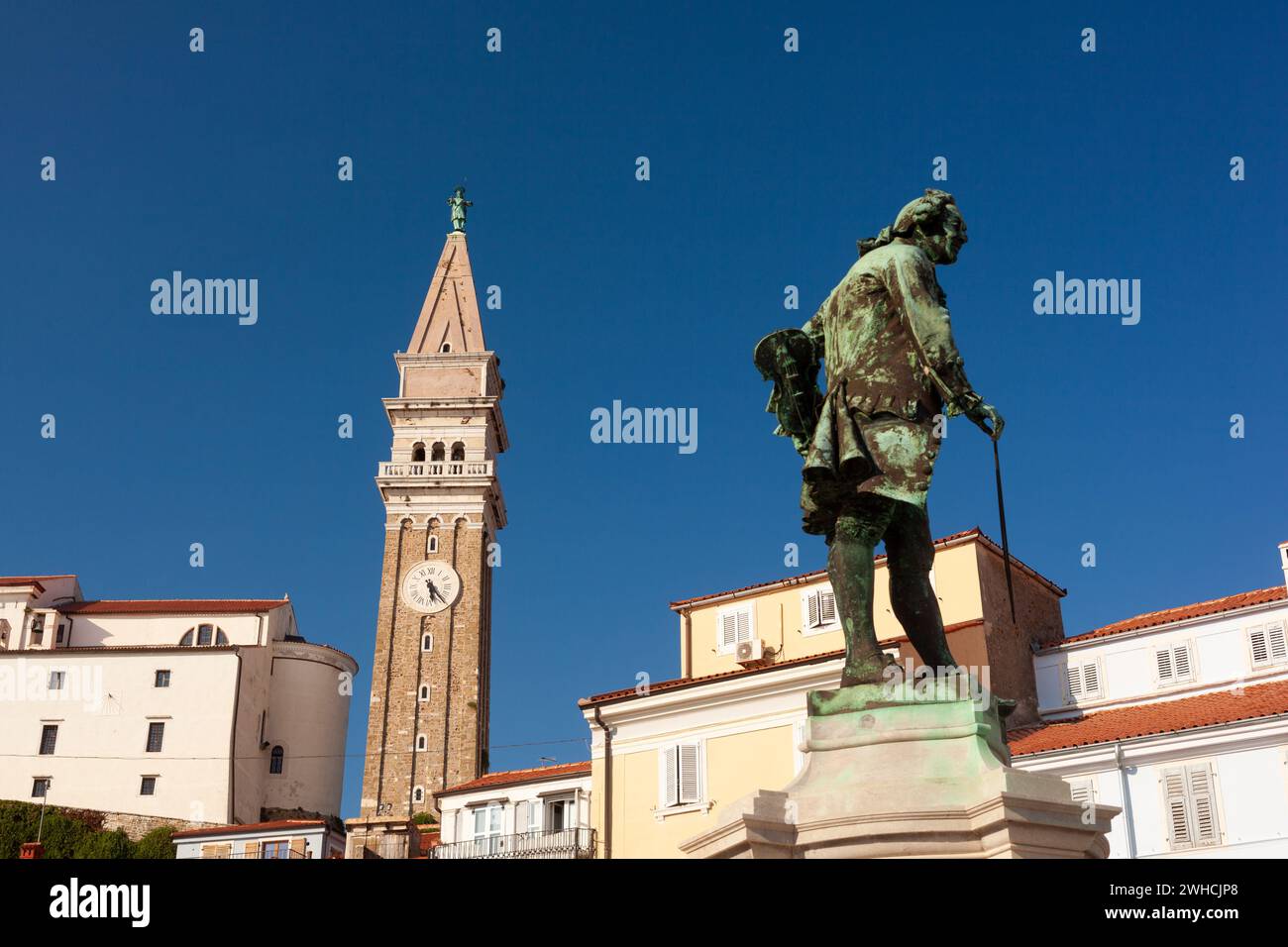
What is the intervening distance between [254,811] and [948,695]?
6622cm

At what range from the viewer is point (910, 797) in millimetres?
6242

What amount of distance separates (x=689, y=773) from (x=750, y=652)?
23.6 feet

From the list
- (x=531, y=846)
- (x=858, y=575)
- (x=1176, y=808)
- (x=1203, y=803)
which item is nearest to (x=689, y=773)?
(x=531, y=846)

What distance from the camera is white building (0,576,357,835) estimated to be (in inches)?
2469

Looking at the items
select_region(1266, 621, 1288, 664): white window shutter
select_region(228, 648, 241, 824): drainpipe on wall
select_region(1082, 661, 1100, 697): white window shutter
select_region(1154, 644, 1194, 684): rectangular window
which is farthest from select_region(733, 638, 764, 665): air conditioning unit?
select_region(228, 648, 241, 824): drainpipe on wall

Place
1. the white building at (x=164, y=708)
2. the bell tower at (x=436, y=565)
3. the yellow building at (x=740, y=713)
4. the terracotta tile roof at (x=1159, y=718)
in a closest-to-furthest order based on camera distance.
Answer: the terracotta tile roof at (x=1159, y=718) → the yellow building at (x=740, y=713) → the white building at (x=164, y=708) → the bell tower at (x=436, y=565)

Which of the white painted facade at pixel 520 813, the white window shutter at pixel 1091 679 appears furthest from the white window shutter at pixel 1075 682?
the white painted facade at pixel 520 813

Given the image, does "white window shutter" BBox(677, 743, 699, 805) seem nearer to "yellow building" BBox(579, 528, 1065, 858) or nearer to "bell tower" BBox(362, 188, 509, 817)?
"yellow building" BBox(579, 528, 1065, 858)

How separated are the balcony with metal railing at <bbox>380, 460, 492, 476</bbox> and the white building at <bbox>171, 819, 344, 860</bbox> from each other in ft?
82.7

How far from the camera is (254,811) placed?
67375 mm

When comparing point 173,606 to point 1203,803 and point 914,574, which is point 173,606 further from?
point 914,574

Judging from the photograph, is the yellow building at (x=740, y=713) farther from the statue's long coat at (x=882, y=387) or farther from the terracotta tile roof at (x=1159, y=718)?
the statue's long coat at (x=882, y=387)

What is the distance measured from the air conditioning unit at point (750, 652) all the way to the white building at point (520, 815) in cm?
575

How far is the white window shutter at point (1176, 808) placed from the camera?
1101 inches
